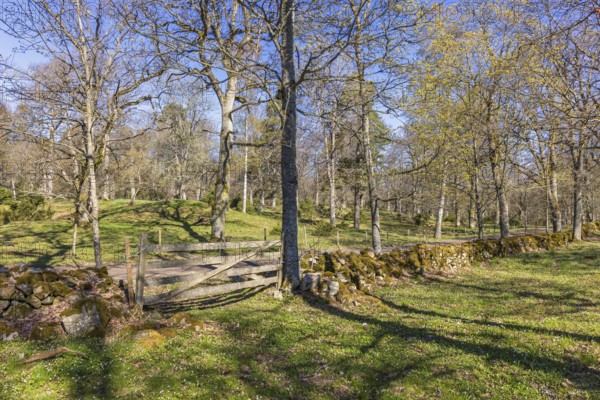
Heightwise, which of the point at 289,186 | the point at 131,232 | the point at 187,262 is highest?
the point at 289,186

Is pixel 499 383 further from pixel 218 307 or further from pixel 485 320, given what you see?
pixel 218 307

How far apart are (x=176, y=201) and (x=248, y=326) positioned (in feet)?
77.0

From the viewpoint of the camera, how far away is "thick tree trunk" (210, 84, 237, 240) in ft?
46.6

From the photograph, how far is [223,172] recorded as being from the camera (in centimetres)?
1456

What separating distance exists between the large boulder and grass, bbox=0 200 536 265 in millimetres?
7643

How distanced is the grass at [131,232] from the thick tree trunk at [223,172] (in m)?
3.78

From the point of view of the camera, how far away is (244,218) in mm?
25844

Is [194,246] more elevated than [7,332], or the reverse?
[194,246]

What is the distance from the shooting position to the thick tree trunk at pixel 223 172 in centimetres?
1422

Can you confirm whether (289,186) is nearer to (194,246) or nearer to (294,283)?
(294,283)

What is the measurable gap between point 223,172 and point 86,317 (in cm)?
965

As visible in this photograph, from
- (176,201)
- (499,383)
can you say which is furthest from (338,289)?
(176,201)

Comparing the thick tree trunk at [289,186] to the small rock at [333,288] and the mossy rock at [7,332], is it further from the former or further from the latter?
the mossy rock at [7,332]

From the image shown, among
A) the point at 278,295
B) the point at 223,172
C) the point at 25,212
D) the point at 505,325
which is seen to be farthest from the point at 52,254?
the point at 505,325
